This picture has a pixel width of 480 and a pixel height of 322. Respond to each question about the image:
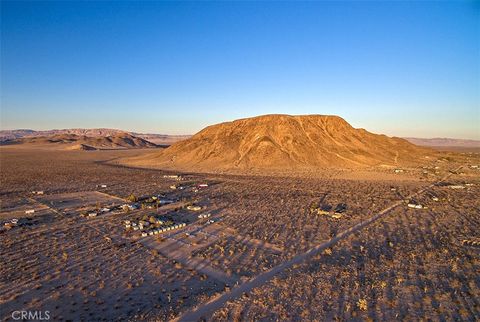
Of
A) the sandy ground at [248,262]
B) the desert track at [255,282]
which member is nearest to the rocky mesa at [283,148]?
the sandy ground at [248,262]

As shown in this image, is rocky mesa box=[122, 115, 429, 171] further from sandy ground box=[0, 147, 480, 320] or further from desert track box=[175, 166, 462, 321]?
desert track box=[175, 166, 462, 321]

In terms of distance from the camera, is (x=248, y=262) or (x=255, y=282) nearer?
(x=255, y=282)

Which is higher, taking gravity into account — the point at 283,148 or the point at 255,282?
the point at 283,148

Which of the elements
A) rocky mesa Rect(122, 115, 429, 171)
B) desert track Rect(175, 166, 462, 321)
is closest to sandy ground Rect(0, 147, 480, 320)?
desert track Rect(175, 166, 462, 321)

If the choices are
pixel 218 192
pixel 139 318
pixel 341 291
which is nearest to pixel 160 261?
pixel 139 318

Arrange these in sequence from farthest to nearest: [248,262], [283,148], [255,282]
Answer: [283,148]
[248,262]
[255,282]

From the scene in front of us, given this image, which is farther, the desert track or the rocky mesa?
the rocky mesa

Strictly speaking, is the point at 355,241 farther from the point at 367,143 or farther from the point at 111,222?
the point at 367,143

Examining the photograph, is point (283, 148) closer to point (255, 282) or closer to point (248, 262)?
point (248, 262)

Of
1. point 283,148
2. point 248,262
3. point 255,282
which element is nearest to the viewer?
point 255,282

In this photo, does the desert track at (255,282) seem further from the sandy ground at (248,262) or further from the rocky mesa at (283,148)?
the rocky mesa at (283,148)

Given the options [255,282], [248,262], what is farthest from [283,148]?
[255,282]
